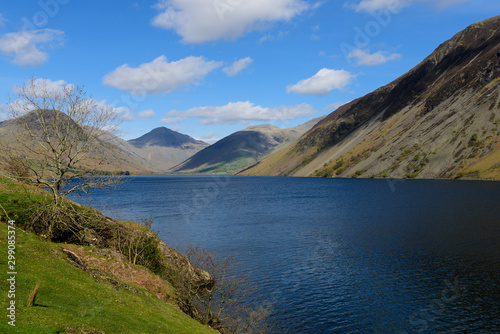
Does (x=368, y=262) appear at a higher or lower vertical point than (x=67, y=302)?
lower

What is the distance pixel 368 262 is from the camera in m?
47.8

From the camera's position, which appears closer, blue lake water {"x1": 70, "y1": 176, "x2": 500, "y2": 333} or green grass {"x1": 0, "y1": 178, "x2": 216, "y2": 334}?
green grass {"x1": 0, "y1": 178, "x2": 216, "y2": 334}

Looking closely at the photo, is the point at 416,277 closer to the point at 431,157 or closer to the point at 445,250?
the point at 445,250

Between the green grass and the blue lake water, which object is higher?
the green grass

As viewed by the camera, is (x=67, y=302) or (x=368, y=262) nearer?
(x=67, y=302)

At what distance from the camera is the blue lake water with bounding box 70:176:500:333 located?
31.4 m

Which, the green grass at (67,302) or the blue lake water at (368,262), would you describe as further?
the blue lake water at (368,262)

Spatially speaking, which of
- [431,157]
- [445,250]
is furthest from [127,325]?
[431,157]

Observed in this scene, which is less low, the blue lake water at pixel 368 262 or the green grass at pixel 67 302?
the green grass at pixel 67 302

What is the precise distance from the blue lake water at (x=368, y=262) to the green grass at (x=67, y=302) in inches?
624

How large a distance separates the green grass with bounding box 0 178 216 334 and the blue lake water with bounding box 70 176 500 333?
15842 mm

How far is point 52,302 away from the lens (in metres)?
14.2

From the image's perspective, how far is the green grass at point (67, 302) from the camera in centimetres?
1241

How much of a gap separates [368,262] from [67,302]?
43.1 metres
